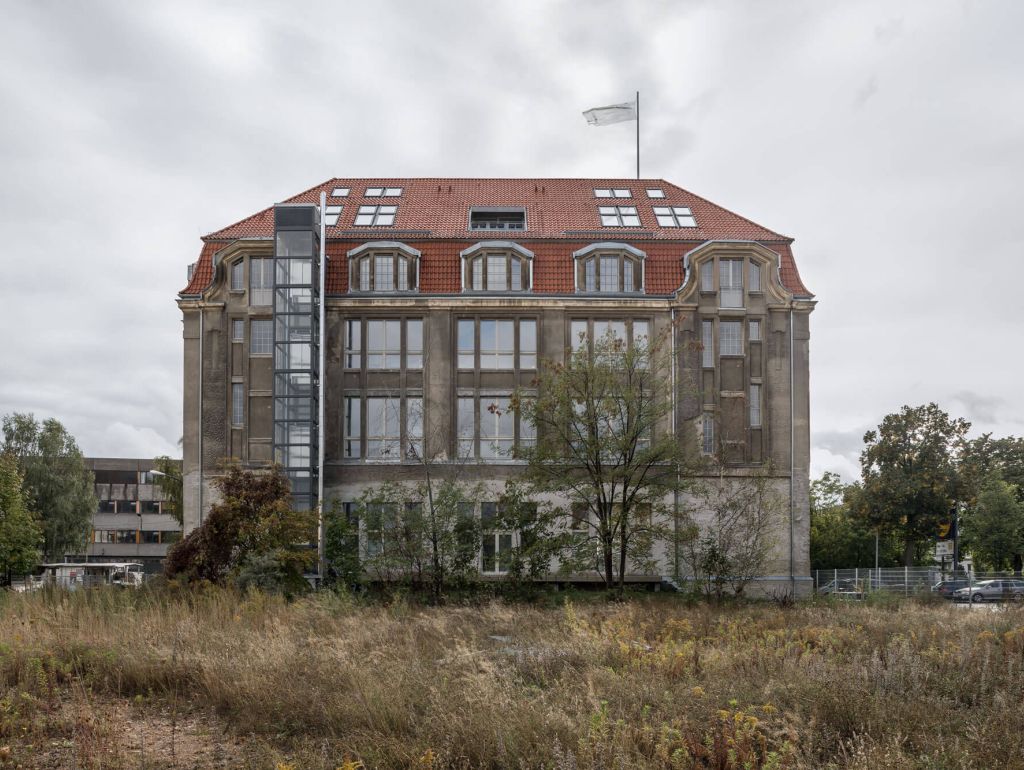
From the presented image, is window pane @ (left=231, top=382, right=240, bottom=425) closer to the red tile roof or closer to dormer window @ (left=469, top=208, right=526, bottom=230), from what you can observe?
the red tile roof

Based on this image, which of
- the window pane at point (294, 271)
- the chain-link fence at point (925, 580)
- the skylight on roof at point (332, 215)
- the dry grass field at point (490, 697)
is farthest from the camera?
the skylight on roof at point (332, 215)

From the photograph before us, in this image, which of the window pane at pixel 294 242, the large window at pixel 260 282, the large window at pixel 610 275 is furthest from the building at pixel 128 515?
the large window at pixel 610 275

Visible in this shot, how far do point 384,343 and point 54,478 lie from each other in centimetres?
3729

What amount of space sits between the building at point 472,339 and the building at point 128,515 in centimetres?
6105

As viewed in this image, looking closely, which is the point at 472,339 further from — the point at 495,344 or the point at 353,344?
the point at 353,344

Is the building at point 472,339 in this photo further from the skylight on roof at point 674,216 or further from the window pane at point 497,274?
the skylight on roof at point 674,216

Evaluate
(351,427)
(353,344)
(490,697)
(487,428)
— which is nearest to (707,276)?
(487,428)

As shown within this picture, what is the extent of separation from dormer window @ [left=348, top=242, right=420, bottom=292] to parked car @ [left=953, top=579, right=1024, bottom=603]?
24.7m

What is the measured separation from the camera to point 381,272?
38.7m

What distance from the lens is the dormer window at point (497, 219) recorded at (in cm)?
4181

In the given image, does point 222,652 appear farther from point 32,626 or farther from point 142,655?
point 32,626

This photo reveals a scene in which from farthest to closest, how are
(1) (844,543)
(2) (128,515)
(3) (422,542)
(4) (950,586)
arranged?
(2) (128,515)
(1) (844,543)
(4) (950,586)
(3) (422,542)

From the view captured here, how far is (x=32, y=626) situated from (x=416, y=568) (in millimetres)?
15063

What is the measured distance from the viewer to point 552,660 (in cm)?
1246
